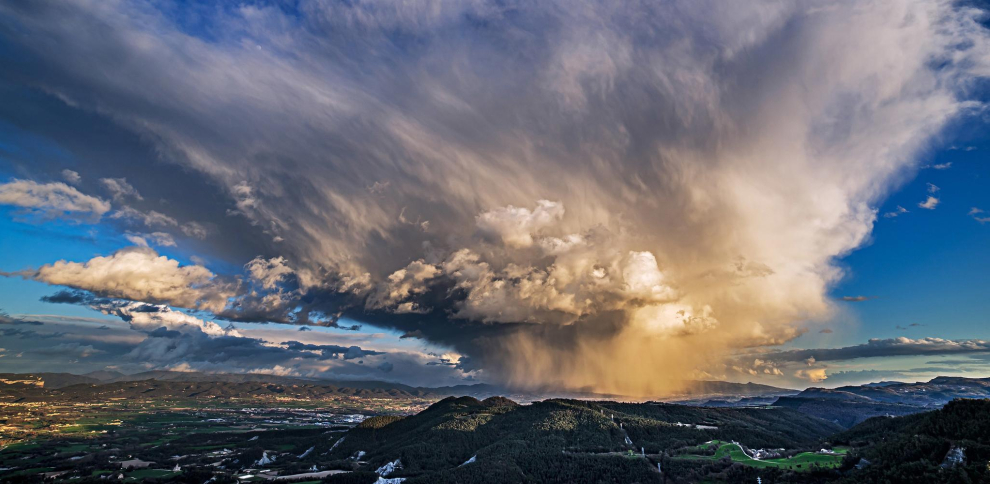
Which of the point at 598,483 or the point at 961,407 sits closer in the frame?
the point at 961,407

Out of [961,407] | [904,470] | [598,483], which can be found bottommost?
[598,483]

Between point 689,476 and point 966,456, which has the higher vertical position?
point 966,456

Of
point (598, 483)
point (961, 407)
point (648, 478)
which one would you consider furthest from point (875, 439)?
point (598, 483)

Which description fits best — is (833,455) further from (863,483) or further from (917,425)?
(863,483)

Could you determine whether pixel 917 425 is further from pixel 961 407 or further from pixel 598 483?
pixel 598 483

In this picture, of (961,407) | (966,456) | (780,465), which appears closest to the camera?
(966,456)

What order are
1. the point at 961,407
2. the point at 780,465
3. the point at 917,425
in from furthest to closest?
1. the point at 780,465
2. the point at 917,425
3. the point at 961,407

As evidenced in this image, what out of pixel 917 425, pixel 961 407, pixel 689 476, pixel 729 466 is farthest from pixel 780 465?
pixel 961 407
